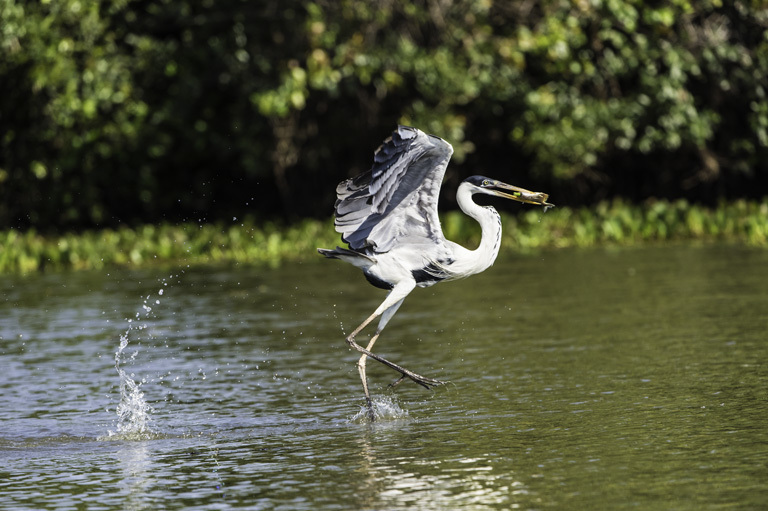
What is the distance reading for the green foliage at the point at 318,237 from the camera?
60.9ft

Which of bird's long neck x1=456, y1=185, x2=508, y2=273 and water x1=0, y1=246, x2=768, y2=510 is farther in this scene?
bird's long neck x1=456, y1=185, x2=508, y2=273

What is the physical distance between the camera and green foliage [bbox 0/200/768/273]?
18.6m

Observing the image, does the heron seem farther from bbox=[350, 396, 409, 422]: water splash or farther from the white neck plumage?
bbox=[350, 396, 409, 422]: water splash

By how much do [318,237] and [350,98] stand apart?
10.6ft

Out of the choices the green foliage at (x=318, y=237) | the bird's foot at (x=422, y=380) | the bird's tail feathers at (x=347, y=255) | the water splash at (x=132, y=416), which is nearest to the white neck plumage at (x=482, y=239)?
the bird's tail feathers at (x=347, y=255)

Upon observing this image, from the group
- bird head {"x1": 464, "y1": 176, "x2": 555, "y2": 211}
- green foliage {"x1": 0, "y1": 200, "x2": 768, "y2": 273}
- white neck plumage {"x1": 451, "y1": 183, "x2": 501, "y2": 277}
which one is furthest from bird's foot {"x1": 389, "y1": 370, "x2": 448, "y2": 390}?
green foliage {"x1": 0, "y1": 200, "x2": 768, "y2": 273}

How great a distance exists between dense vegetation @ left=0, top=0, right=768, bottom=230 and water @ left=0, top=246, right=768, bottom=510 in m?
5.38

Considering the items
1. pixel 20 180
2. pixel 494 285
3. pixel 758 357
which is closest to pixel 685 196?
pixel 494 285

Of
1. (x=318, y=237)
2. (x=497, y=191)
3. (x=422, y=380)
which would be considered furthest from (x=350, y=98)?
(x=422, y=380)

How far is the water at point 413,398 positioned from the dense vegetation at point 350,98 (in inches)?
212

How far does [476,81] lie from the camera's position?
20375mm

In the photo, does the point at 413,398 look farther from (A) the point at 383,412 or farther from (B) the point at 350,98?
(B) the point at 350,98

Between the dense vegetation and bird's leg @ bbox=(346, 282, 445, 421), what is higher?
the dense vegetation

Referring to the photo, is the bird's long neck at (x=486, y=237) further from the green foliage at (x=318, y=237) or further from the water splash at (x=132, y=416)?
the green foliage at (x=318, y=237)
